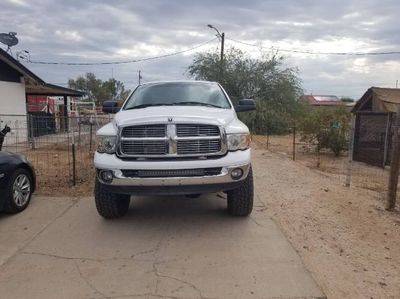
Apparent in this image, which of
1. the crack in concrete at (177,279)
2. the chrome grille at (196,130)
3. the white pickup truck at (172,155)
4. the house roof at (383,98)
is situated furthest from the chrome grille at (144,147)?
the house roof at (383,98)

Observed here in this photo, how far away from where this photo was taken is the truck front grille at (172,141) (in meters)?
5.07

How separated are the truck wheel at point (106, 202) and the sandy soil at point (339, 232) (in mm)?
2101

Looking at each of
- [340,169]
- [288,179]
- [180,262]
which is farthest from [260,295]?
[340,169]

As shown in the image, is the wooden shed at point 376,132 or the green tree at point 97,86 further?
the green tree at point 97,86

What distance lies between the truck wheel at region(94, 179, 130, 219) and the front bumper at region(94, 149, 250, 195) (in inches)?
16.5

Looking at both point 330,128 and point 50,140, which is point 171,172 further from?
point 330,128

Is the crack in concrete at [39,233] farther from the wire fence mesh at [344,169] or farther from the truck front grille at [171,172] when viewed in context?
the wire fence mesh at [344,169]

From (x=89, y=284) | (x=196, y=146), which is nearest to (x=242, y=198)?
(x=196, y=146)

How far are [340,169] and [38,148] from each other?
857cm

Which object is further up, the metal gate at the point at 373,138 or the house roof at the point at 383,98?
the house roof at the point at 383,98

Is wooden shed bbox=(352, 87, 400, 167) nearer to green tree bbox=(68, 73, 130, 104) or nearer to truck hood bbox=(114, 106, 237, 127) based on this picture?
truck hood bbox=(114, 106, 237, 127)

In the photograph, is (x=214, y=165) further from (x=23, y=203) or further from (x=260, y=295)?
(x=23, y=203)

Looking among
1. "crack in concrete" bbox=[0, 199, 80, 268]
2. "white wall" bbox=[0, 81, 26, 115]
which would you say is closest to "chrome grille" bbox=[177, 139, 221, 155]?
"crack in concrete" bbox=[0, 199, 80, 268]

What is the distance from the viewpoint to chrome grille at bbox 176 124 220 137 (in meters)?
5.12
